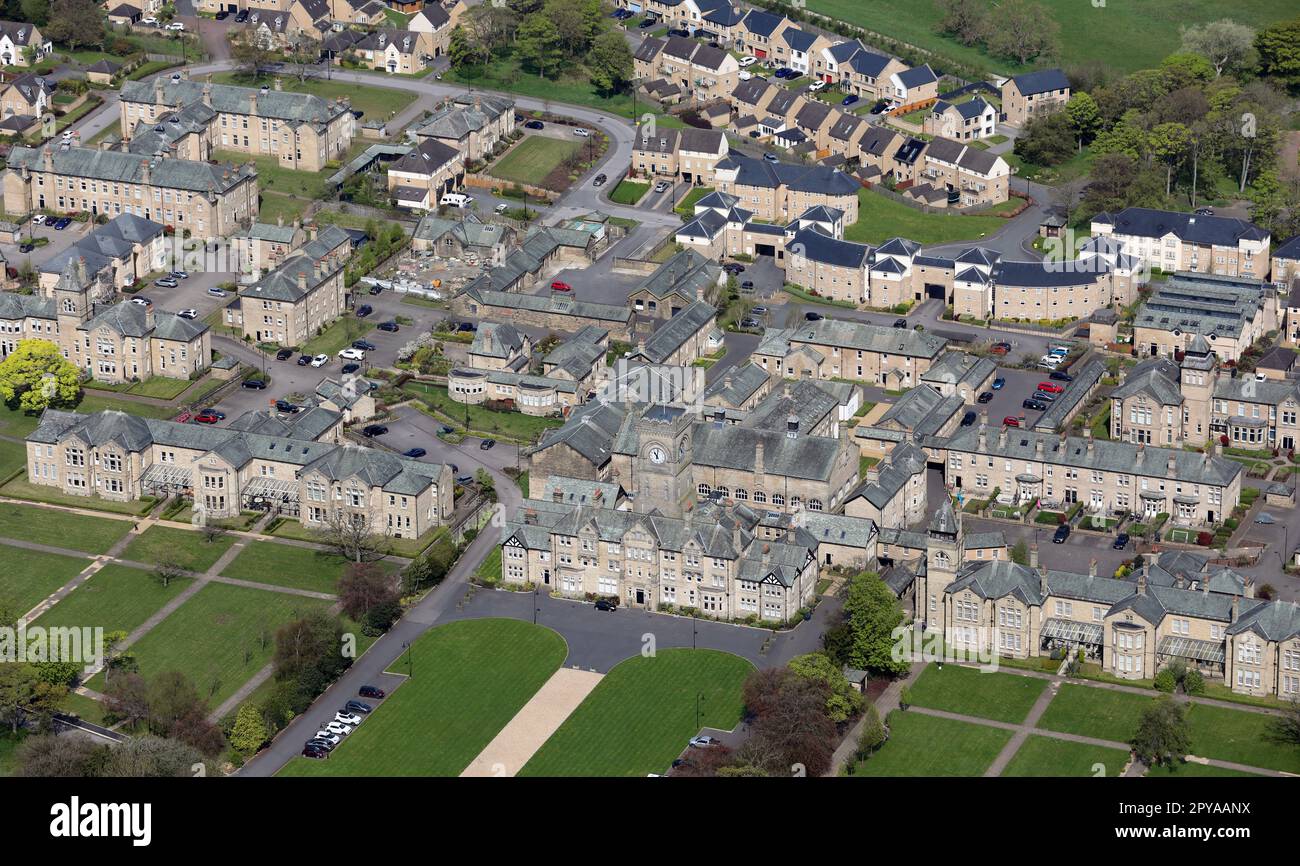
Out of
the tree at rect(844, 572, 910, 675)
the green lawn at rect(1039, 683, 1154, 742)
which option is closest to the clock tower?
the tree at rect(844, 572, 910, 675)

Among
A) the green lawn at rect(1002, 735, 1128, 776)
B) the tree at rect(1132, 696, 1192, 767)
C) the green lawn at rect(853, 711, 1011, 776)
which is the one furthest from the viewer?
the green lawn at rect(853, 711, 1011, 776)

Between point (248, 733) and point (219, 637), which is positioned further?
point (219, 637)

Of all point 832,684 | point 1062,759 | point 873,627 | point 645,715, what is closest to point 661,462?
point 873,627

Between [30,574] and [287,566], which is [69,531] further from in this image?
[287,566]

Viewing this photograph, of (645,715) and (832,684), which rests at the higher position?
(832,684)

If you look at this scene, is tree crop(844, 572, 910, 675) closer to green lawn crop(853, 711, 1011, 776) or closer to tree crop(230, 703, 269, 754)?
green lawn crop(853, 711, 1011, 776)

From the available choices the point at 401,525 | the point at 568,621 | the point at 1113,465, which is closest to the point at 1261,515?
the point at 1113,465

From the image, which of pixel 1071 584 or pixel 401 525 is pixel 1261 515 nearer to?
pixel 1071 584
